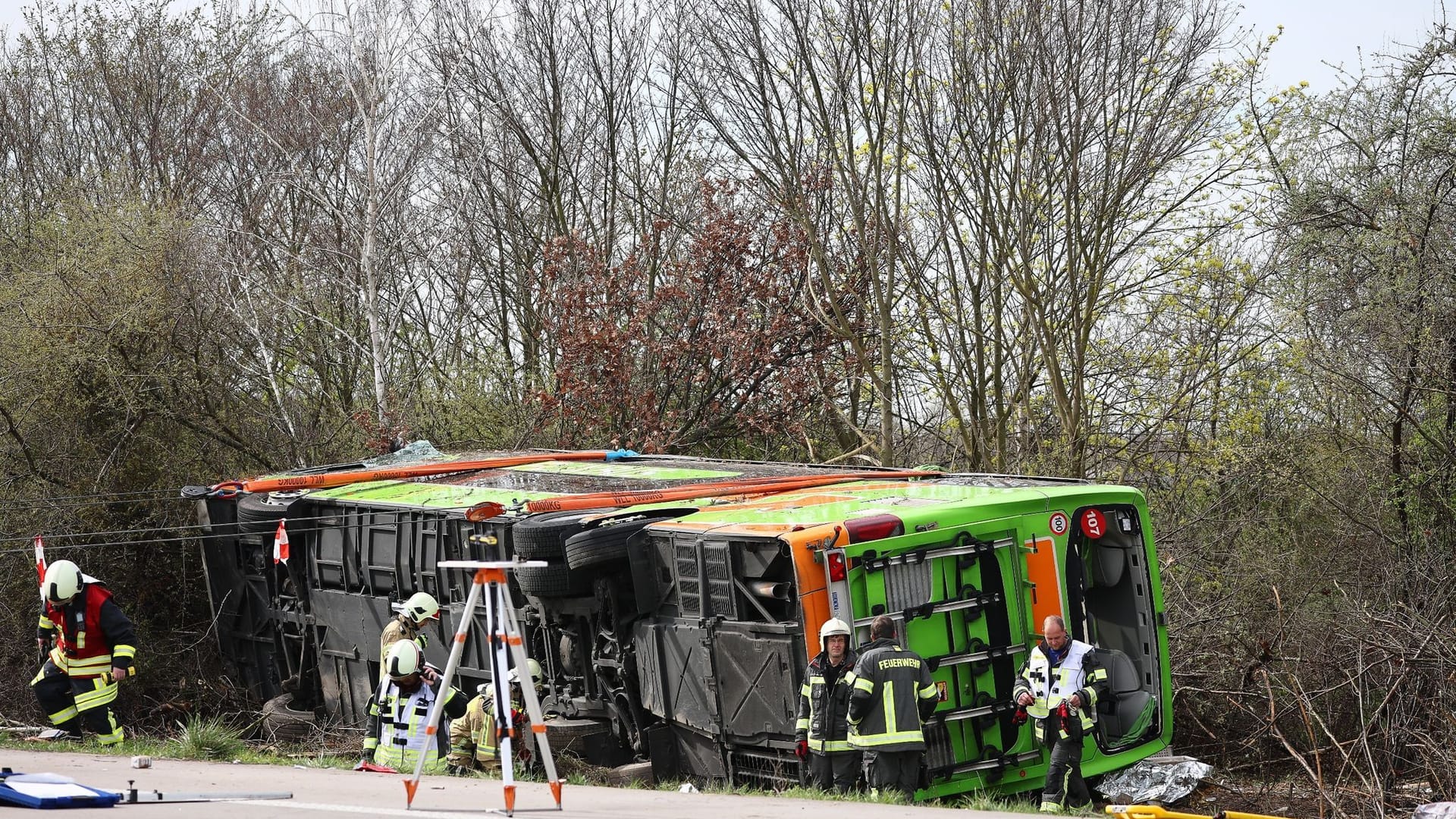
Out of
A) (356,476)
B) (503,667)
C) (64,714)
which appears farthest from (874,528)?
(64,714)

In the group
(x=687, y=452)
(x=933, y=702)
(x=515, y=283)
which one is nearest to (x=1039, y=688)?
(x=933, y=702)

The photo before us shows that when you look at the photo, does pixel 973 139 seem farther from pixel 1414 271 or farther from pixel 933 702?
pixel 933 702

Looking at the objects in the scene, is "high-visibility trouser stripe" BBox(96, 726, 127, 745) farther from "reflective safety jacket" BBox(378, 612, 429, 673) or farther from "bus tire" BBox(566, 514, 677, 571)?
"bus tire" BBox(566, 514, 677, 571)

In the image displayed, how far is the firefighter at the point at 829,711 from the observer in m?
7.20

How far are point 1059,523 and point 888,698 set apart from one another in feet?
5.69

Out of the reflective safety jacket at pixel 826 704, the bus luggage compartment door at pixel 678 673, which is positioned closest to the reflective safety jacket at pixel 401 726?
A: the bus luggage compartment door at pixel 678 673

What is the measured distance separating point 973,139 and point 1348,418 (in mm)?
4529

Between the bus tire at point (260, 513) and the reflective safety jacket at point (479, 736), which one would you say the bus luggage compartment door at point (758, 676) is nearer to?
the reflective safety jacket at point (479, 736)

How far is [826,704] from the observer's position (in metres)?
7.26

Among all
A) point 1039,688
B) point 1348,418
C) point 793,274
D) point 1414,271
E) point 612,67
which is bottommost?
point 1039,688

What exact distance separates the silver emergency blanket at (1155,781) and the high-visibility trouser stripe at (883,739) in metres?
2.13

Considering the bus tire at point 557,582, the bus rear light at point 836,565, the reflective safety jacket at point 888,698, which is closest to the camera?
the reflective safety jacket at point 888,698

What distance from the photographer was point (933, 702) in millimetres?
7352

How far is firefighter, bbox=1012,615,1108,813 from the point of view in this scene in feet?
25.1
